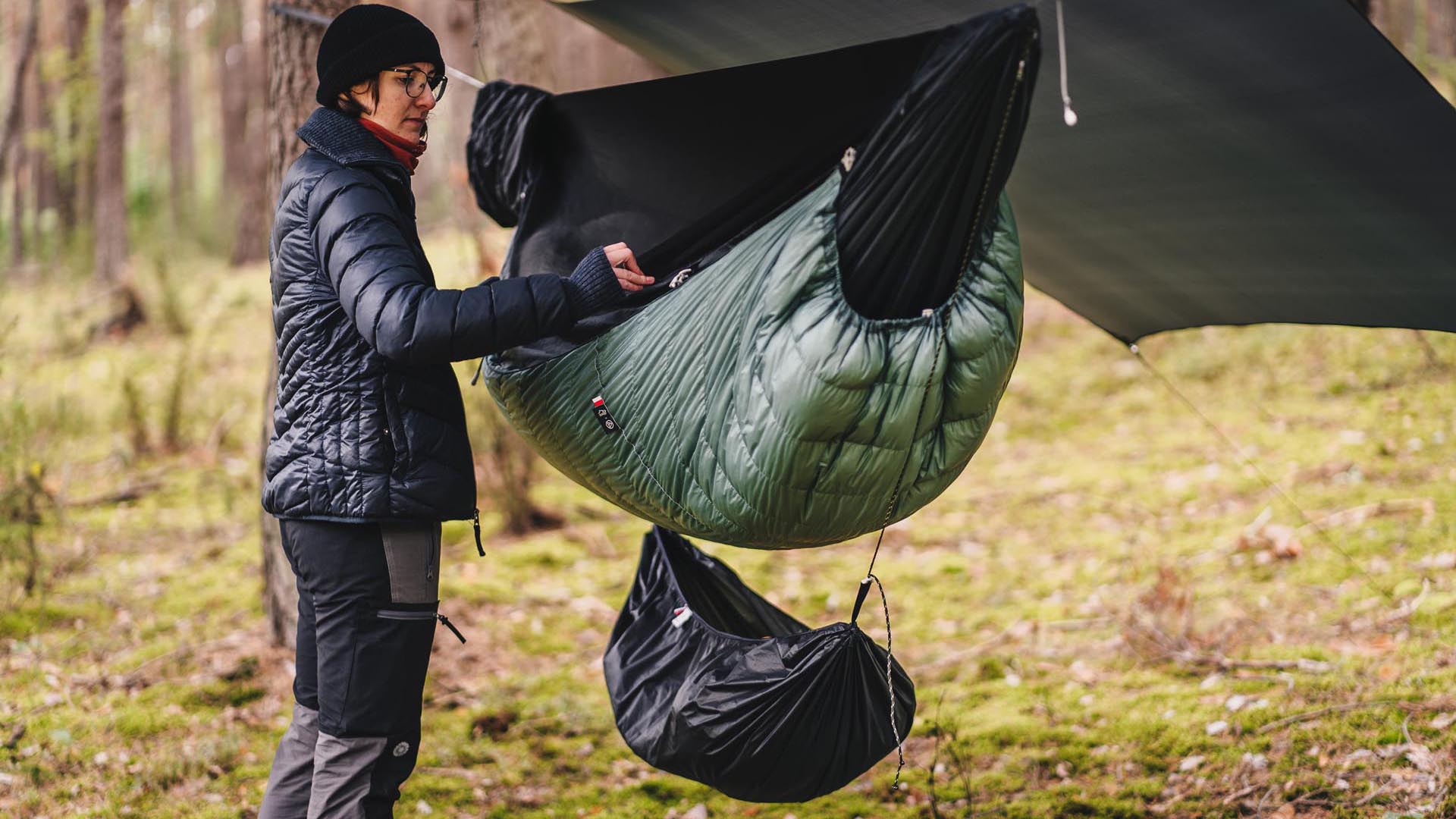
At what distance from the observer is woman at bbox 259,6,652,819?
179 centimetres

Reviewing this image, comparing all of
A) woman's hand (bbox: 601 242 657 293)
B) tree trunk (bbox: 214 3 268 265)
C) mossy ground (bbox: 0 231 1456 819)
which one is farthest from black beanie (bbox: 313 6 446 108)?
tree trunk (bbox: 214 3 268 265)

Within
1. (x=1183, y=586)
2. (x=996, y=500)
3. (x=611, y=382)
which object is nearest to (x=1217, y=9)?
(x=611, y=382)

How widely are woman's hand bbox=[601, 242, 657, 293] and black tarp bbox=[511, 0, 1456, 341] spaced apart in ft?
1.15

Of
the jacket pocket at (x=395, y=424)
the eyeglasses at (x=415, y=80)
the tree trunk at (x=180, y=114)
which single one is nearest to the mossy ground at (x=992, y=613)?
the jacket pocket at (x=395, y=424)

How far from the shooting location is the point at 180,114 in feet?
55.1

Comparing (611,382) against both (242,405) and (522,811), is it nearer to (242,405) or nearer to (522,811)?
(522,811)

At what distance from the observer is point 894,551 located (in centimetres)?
493

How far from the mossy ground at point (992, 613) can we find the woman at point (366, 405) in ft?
3.43

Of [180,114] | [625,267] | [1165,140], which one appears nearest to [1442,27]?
[1165,140]

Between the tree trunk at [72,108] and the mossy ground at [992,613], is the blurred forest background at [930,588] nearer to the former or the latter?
the mossy ground at [992,613]

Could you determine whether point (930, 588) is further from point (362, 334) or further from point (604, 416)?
point (362, 334)

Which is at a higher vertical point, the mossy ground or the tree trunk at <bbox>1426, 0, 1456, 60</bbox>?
the tree trunk at <bbox>1426, 0, 1456, 60</bbox>

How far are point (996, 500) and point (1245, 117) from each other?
3438 millimetres

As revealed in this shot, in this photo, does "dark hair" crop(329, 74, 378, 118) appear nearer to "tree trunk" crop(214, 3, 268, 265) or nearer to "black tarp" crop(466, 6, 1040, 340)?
"black tarp" crop(466, 6, 1040, 340)
